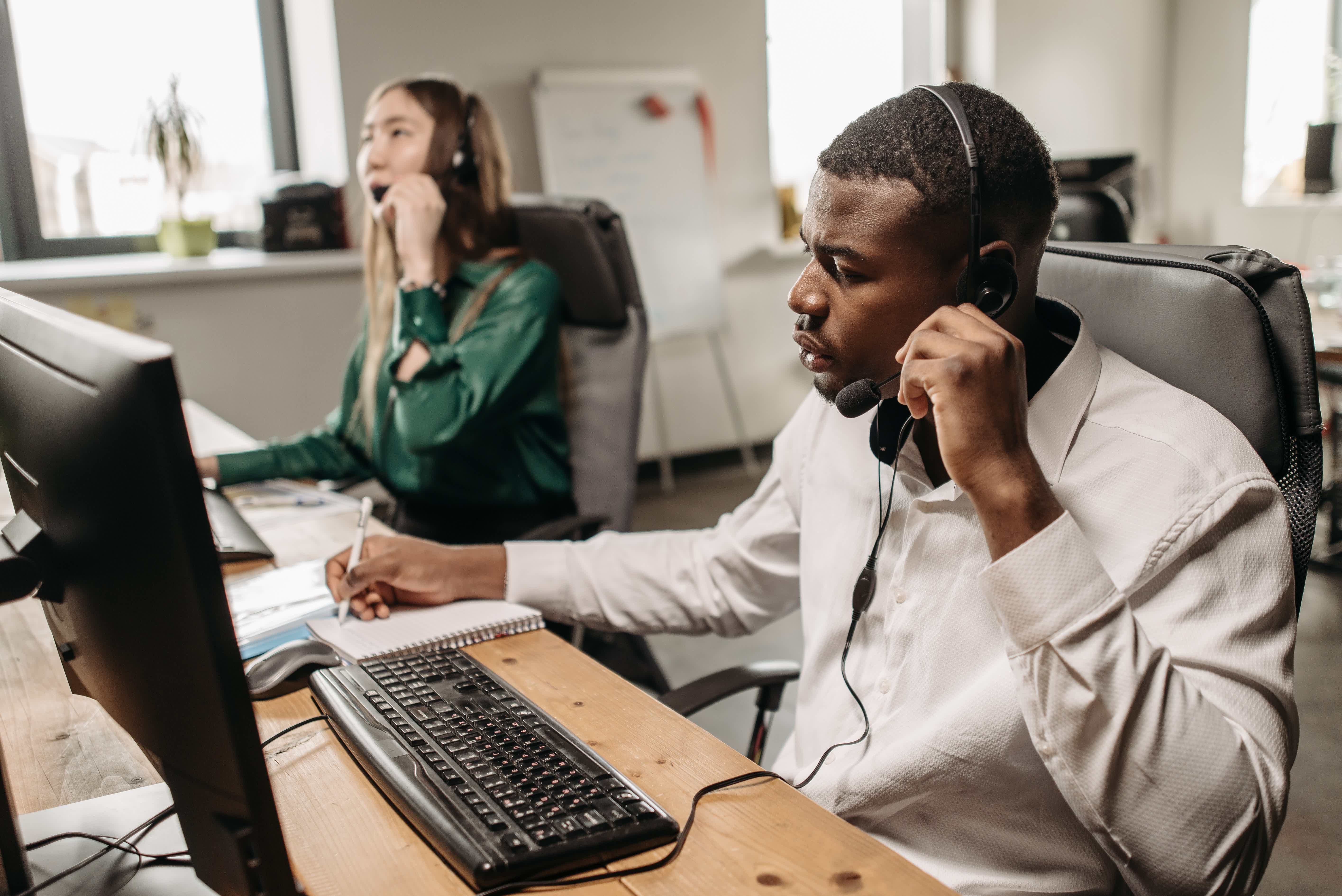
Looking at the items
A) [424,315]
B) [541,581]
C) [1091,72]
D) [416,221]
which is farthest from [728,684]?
[1091,72]

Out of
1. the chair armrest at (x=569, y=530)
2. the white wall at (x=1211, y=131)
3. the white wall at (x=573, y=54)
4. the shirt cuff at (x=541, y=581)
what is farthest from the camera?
the white wall at (x=1211, y=131)

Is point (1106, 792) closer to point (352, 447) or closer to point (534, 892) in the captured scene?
point (534, 892)

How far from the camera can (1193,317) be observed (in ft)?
2.89

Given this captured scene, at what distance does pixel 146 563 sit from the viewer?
54cm

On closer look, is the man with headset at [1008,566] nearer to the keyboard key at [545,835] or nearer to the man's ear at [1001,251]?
the man's ear at [1001,251]

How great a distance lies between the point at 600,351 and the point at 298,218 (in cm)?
188

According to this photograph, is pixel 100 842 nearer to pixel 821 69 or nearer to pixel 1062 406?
pixel 1062 406

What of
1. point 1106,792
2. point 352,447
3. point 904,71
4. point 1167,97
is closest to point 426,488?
point 352,447

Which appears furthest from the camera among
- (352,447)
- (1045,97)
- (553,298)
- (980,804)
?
(1045,97)

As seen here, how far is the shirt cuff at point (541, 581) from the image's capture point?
3.88 ft

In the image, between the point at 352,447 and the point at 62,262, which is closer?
the point at 352,447

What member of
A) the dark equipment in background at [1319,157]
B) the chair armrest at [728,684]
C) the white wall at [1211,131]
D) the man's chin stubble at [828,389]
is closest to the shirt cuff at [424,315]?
the chair armrest at [728,684]

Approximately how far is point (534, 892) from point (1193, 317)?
69 cm

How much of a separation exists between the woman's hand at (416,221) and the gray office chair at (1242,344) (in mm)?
1205
